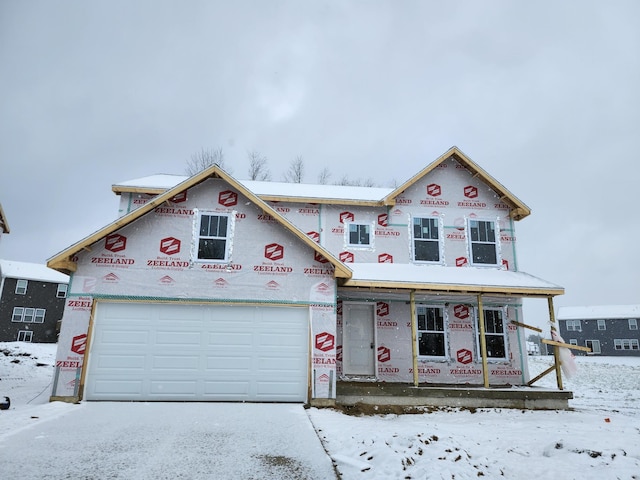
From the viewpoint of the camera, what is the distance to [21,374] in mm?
15773

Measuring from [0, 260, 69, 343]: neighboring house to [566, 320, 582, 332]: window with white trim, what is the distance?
6143 centimetres

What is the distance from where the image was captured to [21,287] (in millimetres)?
34562

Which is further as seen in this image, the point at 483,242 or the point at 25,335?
the point at 25,335

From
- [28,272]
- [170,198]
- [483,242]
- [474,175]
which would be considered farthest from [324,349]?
[28,272]

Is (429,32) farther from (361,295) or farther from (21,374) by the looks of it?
(21,374)

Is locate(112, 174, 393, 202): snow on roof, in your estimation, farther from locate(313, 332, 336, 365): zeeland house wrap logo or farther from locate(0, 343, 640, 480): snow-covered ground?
locate(0, 343, 640, 480): snow-covered ground

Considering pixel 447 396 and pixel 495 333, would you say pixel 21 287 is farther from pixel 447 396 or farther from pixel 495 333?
pixel 495 333

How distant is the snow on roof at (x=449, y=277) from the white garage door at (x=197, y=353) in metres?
2.67

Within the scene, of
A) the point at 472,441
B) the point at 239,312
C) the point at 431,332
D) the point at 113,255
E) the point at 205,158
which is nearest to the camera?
the point at 472,441

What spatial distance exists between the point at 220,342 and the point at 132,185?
23.8ft

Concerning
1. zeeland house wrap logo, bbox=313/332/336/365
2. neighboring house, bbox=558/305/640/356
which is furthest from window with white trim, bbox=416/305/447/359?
neighboring house, bbox=558/305/640/356

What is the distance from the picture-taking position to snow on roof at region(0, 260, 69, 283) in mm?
34719

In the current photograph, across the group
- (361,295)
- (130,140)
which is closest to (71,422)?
(361,295)

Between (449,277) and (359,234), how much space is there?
141 inches
